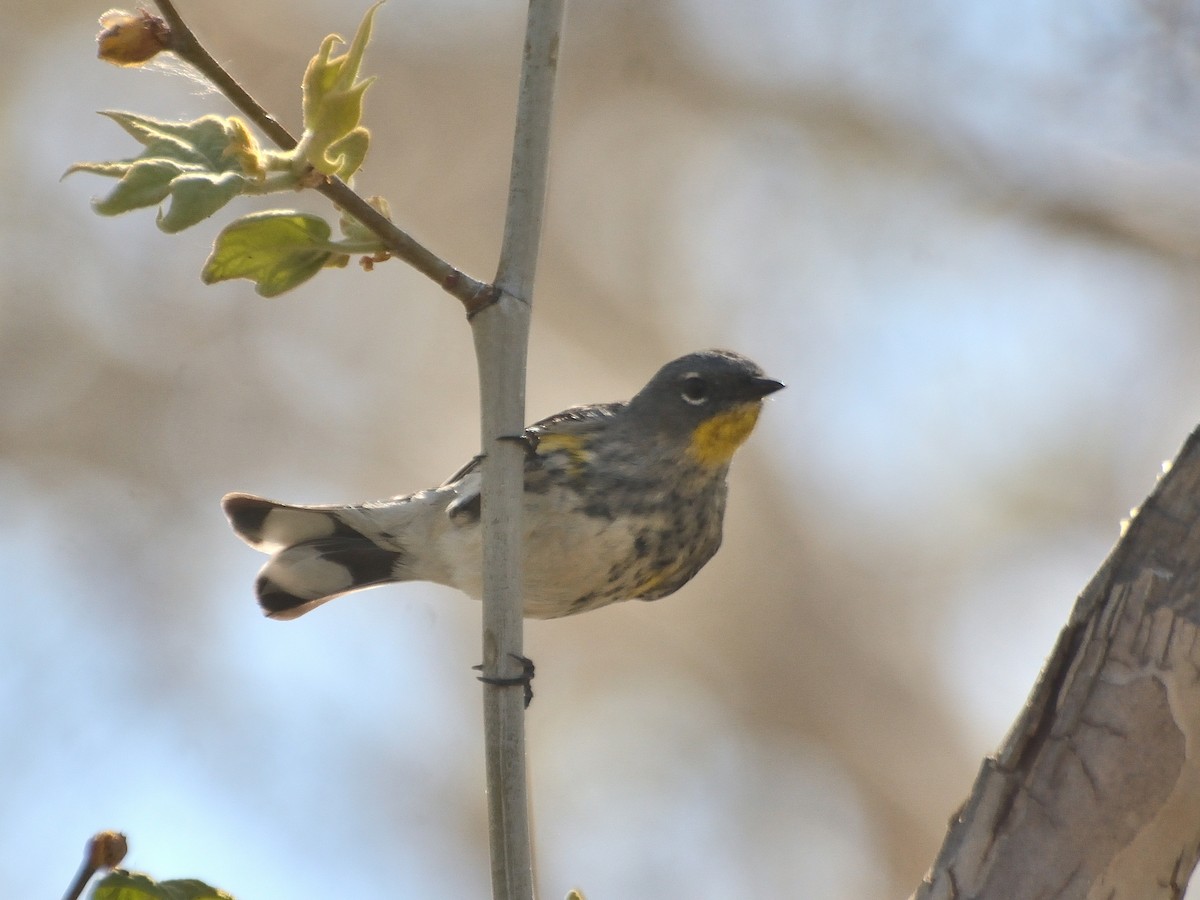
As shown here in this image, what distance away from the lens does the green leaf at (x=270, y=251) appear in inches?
69.2

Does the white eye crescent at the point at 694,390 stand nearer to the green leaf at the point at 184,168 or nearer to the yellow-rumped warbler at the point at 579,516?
the yellow-rumped warbler at the point at 579,516

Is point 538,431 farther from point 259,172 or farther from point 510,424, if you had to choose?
point 259,172

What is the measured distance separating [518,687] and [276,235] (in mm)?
691

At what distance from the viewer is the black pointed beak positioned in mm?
3854

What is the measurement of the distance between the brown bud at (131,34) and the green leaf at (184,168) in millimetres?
76

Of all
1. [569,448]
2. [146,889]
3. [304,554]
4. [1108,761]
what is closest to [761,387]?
[569,448]

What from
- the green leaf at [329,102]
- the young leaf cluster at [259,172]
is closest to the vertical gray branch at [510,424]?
the young leaf cluster at [259,172]

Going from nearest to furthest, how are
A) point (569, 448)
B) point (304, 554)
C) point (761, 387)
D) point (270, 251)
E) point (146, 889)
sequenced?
point (146, 889) < point (270, 251) < point (569, 448) < point (761, 387) < point (304, 554)

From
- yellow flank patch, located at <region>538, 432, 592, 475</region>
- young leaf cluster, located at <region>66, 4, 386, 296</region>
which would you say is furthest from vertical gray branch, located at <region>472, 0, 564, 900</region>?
yellow flank patch, located at <region>538, 432, 592, 475</region>

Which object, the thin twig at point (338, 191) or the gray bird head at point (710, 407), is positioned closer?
the thin twig at point (338, 191)

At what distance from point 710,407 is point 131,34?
255 cm

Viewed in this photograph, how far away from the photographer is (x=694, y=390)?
13.1 feet

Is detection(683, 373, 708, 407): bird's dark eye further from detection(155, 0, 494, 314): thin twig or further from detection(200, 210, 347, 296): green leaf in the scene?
detection(200, 210, 347, 296): green leaf

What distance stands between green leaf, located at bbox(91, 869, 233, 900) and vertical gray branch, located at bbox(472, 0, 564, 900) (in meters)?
0.44
